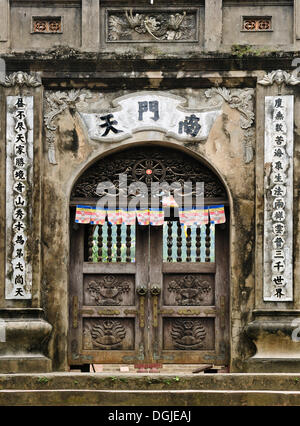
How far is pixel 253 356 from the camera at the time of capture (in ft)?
48.3

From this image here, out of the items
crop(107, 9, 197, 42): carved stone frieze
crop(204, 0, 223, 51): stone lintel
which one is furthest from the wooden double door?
crop(107, 9, 197, 42): carved stone frieze

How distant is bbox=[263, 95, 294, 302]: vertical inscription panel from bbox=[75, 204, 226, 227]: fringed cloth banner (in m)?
0.82

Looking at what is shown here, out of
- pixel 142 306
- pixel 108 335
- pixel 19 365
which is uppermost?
pixel 142 306

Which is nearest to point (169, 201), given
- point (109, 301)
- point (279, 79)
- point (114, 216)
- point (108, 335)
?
point (114, 216)

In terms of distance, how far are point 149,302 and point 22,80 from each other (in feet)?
12.6

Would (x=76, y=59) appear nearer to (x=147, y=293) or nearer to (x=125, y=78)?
(x=125, y=78)

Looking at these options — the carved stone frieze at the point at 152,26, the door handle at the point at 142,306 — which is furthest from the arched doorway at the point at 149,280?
the carved stone frieze at the point at 152,26

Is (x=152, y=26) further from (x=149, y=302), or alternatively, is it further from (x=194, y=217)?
(x=149, y=302)

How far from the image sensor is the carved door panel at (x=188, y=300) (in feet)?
49.9


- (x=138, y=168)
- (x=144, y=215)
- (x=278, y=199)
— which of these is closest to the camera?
(x=278, y=199)

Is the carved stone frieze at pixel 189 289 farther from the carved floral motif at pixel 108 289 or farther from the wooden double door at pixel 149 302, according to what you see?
the carved floral motif at pixel 108 289

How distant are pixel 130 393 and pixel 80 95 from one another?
464cm

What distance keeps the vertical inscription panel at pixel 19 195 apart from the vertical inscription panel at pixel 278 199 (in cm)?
351

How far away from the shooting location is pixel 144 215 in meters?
15.2
